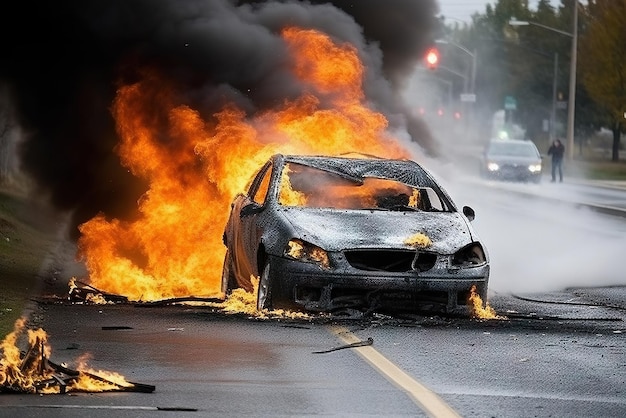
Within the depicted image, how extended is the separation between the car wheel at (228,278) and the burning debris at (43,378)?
5.22m

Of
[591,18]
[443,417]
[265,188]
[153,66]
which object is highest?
[591,18]

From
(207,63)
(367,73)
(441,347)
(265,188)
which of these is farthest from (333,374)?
(367,73)

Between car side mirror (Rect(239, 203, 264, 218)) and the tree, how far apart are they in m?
49.4

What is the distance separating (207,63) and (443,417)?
12.3 metres

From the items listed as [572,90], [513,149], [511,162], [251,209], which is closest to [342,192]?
[251,209]

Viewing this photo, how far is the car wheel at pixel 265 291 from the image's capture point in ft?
39.3

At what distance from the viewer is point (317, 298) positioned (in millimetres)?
11812

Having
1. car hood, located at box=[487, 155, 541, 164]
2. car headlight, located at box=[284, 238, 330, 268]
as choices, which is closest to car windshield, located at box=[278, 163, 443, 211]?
car headlight, located at box=[284, 238, 330, 268]

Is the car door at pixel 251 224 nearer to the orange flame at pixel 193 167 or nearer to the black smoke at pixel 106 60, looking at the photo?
the orange flame at pixel 193 167

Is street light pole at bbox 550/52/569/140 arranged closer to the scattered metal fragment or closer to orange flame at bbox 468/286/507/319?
orange flame at bbox 468/286/507/319

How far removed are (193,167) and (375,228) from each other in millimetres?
4563

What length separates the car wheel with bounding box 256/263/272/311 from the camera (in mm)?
11977

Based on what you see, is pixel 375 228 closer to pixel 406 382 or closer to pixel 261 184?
pixel 261 184

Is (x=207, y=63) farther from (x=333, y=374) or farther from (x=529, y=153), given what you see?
(x=529, y=153)
